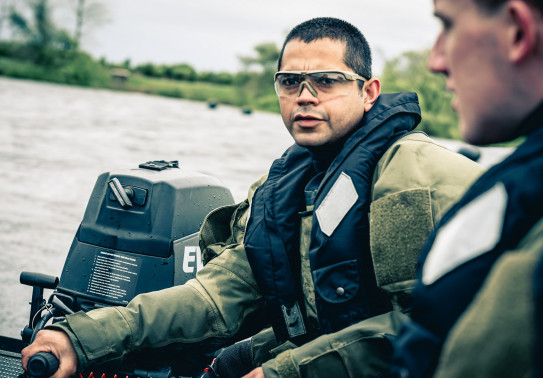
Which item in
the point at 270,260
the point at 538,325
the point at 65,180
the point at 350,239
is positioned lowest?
the point at 65,180

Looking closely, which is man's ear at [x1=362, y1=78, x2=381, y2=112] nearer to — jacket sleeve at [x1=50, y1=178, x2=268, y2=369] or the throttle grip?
jacket sleeve at [x1=50, y1=178, x2=268, y2=369]

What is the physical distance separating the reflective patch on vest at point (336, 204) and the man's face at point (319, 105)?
1.05 feet

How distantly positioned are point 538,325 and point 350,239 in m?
1.05

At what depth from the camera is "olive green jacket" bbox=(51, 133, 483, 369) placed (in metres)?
1.59

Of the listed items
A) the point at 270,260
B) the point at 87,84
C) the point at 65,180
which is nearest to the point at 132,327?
the point at 270,260

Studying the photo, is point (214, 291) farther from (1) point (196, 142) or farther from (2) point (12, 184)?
(1) point (196, 142)

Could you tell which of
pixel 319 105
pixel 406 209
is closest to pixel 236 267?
pixel 319 105

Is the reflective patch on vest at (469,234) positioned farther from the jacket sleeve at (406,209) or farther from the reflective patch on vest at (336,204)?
the reflective patch on vest at (336,204)

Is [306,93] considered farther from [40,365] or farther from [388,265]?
[40,365]

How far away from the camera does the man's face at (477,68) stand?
86 centimetres

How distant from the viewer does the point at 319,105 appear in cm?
212

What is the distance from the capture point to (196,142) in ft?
51.8

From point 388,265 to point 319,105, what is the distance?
76 cm

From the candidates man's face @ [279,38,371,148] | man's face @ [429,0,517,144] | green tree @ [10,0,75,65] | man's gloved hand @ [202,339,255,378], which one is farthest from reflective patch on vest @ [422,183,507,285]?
green tree @ [10,0,75,65]
